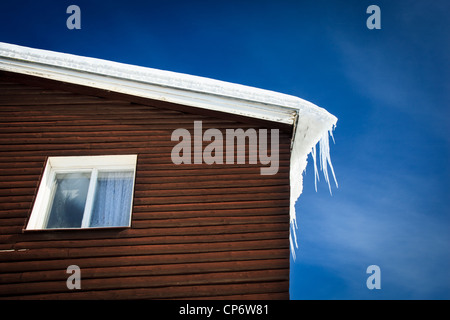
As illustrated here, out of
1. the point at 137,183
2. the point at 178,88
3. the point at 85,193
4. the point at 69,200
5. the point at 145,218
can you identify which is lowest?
the point at 145,218

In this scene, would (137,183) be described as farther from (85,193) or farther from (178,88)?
(178,88)

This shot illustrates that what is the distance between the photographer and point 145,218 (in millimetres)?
5406

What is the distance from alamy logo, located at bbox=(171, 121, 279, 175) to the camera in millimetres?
5906

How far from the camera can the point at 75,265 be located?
16.6 feet

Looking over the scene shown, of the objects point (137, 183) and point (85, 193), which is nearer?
point (137, 183)

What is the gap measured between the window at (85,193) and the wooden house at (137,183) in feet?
0.05

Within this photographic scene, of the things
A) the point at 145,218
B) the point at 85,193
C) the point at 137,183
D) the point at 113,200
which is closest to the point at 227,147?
the point at 137,183

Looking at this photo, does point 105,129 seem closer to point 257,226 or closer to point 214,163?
point 214,163

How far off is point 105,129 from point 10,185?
1576 millimetres

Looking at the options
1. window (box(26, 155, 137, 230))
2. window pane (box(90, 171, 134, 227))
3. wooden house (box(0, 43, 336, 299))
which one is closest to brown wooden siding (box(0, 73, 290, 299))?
wooden house (box(0, 43, 336, 299))

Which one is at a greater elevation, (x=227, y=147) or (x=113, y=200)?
(x=227, y=147)

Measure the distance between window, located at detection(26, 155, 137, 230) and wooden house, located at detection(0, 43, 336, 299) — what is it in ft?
0.05

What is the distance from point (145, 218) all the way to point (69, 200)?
1285 mm
